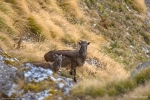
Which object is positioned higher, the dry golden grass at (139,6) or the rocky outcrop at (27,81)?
the dry golden grass at (139,6)

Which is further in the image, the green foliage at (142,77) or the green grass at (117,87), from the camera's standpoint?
the green foliage at (142,77)

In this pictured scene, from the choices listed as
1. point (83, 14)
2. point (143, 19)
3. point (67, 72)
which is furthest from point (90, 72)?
point (143, 19)

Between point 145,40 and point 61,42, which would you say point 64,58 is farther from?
point 145,40

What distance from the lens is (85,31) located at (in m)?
13.1

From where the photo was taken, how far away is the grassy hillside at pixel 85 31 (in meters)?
9.84

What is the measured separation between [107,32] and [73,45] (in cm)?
283

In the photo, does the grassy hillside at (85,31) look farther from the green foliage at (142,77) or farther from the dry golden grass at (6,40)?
the green foliage at (142,77)

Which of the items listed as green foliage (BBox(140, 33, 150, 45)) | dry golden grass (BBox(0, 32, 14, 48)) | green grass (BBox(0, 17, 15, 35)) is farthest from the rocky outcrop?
green foliage (BBox(140, 33, 150, 45))

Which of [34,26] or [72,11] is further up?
[72,11]

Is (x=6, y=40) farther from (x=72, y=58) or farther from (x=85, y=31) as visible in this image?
(x=85, y=31)

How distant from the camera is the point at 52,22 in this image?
12.2 m

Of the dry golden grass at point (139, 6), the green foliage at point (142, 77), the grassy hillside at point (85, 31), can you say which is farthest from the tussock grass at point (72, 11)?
the green foliage at point (142, 77)

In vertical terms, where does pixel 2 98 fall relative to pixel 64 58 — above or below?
below

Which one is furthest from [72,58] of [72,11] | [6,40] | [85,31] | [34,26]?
[72,11]
